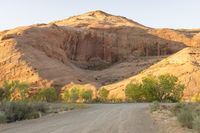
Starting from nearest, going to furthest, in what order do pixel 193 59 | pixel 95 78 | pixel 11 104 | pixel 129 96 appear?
pixel 11 104 → pixel 129 96 → pixel 193 59 → pixel 95 78

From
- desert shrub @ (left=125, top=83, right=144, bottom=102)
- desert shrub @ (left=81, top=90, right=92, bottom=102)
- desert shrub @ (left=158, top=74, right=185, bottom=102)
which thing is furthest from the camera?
desert shrub @ (left=81, top=90, right=92, bottom=102)

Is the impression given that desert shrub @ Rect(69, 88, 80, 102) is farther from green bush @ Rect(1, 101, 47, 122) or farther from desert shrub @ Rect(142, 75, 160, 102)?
green bush @ Rect(1, 101, 47, 122)

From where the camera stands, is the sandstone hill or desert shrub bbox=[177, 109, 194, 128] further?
the sandstone hill

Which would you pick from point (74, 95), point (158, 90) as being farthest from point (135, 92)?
point (74, 95)

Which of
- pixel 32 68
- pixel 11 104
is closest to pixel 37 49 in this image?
pixel 32 68

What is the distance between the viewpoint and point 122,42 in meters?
133

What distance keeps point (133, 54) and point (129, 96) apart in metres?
52.4

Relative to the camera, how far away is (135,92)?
76250 millimetres

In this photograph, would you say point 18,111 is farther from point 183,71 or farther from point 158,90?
point 183,71

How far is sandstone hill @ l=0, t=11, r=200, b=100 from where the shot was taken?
10175cm

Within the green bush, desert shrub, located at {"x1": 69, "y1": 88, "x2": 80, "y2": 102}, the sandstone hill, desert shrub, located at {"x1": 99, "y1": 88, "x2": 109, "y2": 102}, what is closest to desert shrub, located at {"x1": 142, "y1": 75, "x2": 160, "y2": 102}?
desert shrub, located at {"x1": 99, "y1": 88, "x2": 109, "y2": 102}

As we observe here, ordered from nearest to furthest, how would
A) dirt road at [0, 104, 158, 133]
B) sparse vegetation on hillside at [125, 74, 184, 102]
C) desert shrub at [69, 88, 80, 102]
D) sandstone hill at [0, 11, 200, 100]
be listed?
dirt road at [0, 104, 158, 133] → sparse vegetation on hillside at [125, 74, 184, 102] → desert shrub at [69, 88, 80, 102] → sandstone hill at [0, 11, 200, 100]

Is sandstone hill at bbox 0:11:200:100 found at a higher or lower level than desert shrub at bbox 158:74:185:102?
higher

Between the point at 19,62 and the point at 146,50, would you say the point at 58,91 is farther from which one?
the point at 146,50
